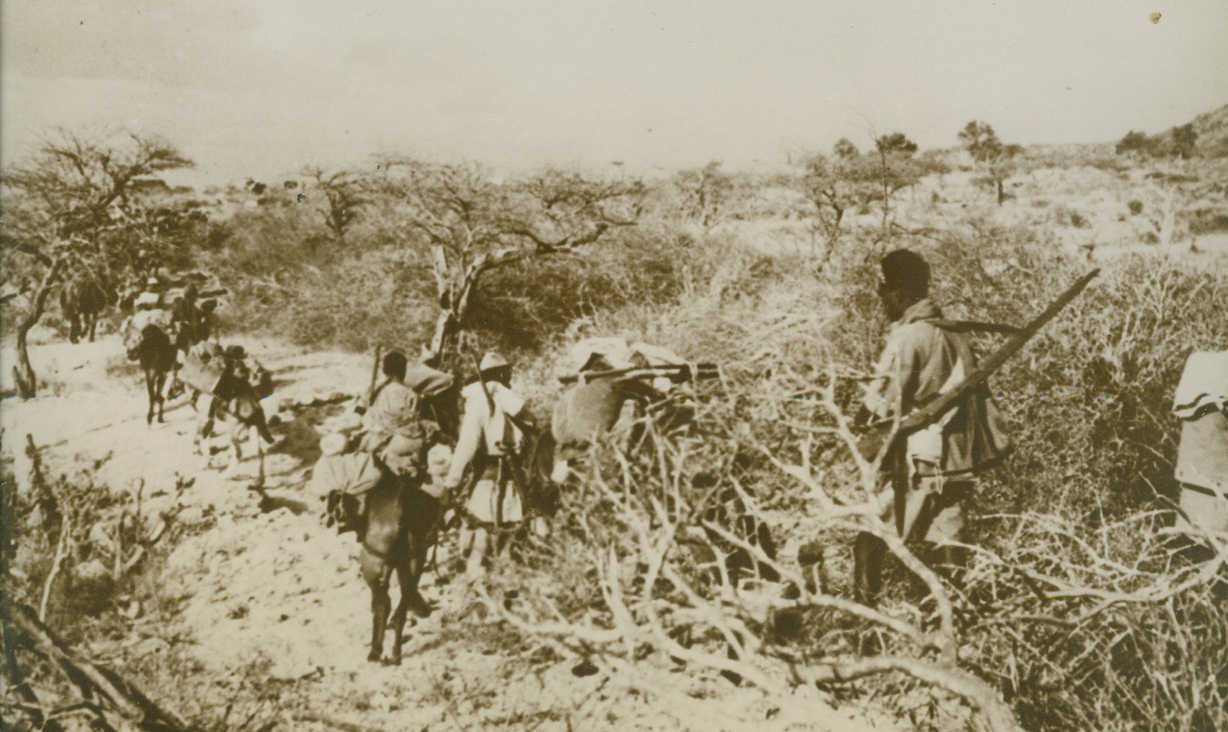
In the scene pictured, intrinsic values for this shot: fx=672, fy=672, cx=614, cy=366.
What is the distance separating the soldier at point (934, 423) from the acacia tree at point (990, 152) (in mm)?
16906

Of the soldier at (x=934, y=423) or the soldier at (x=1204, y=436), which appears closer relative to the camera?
the soldier at (x=1204, y=436)

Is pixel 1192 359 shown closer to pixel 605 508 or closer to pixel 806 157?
pixel 605 508

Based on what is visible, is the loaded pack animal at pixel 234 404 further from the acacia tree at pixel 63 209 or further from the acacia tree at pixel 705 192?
the acacia tree at pixel 705 192

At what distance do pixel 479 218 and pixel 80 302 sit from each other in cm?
558

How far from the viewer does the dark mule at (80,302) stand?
8938 millimetres

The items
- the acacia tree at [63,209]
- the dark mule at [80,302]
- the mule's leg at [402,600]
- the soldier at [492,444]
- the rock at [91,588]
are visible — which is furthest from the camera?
the dark mule at [80,302]

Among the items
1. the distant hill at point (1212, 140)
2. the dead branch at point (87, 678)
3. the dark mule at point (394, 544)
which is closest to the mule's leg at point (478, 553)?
the dark mule at point (394, 544)

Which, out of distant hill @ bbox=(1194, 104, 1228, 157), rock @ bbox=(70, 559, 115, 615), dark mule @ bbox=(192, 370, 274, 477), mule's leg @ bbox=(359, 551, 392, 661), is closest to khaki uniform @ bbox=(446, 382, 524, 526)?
mule's leg @ bbox=(359, 551, 392, 661)

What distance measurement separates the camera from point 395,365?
14.6 ft

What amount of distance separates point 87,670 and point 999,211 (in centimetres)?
1805

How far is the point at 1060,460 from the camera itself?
196 inches

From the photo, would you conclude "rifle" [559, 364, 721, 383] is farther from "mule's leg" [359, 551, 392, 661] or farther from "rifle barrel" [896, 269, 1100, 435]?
"mule's leg" [359, 551, 392, 661]

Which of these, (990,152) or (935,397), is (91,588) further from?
(990,152)

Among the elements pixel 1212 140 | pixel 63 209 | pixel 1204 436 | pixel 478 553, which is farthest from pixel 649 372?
pixel 1212 140
